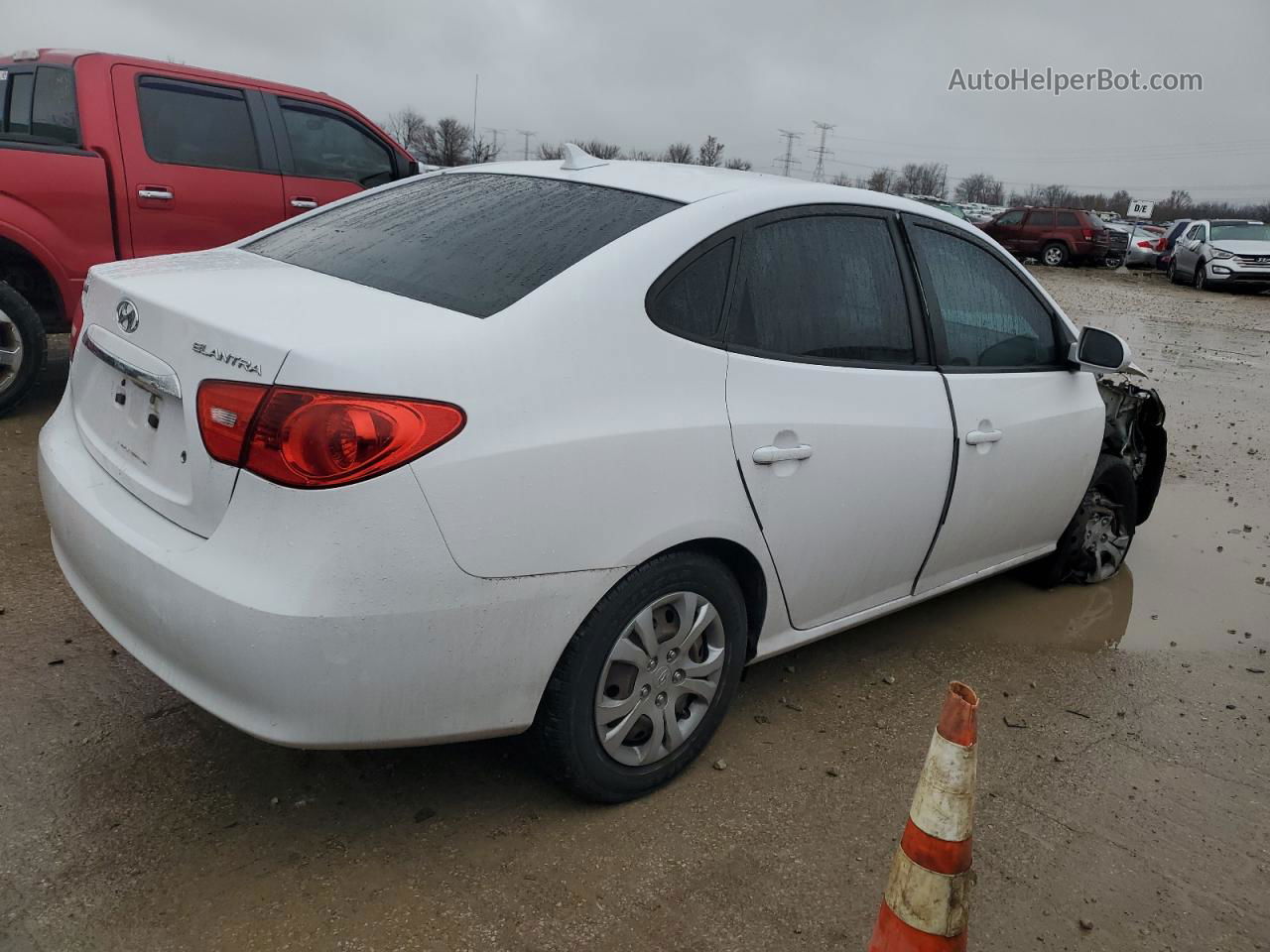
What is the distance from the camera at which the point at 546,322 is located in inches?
90.3

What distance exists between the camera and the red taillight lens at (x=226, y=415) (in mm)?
2072

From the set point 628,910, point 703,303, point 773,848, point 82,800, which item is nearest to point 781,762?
point 773,848

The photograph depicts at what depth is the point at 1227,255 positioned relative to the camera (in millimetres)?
23391

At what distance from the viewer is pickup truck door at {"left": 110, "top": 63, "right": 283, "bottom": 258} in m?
5.60

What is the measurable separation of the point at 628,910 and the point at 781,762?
821 mm

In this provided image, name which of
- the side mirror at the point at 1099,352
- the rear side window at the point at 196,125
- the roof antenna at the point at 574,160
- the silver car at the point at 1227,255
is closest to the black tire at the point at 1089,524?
the side mirror at the point at 1099,352

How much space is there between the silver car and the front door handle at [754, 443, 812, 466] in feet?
81.2

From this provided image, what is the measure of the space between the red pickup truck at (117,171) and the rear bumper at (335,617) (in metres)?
3.75

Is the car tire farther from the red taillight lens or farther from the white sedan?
the red taillight lens

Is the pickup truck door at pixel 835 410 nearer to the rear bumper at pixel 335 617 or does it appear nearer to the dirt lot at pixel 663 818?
the dirt lot at pixel 663 818

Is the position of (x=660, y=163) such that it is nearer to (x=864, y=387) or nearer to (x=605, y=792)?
(x=864, y=387)

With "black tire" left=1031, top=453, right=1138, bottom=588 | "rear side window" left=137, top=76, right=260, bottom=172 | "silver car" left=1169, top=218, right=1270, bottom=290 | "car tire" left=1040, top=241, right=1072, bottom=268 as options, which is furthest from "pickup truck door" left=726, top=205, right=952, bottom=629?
"car tire" left=1040, top=241, right=1072, bottom=268

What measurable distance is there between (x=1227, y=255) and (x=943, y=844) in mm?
25949

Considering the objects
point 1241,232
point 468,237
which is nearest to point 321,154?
point 468,237
